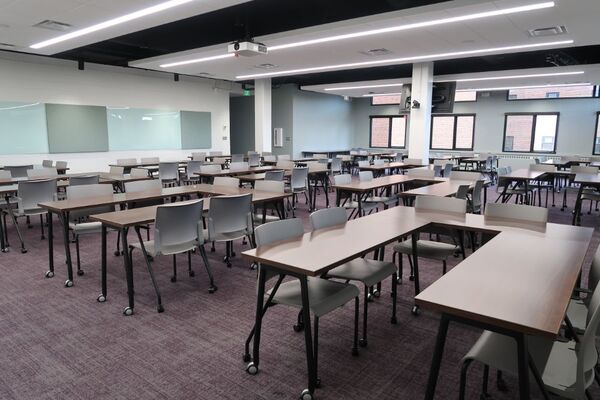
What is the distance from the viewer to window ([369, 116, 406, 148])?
16375 millimetres

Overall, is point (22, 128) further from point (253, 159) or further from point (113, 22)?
point (253, 159)

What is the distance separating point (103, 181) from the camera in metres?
5.89

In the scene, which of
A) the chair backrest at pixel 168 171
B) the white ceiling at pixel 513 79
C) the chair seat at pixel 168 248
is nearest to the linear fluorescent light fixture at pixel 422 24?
the chair backrest at pixel 168 171

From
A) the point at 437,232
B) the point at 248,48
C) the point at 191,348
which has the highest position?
the point at 248,48

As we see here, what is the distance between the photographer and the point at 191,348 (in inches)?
106

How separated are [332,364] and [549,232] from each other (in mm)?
1724

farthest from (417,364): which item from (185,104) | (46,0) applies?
(185,104)

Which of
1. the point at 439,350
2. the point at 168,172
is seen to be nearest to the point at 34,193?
the point at 168,172

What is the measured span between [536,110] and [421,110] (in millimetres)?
5560

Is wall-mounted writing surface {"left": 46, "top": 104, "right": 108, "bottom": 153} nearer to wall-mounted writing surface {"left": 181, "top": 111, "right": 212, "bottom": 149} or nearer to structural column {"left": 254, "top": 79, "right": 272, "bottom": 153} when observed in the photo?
wall-mounted writing surface {"left": 181, "top": 111, "right": 212, "bottom": 149}

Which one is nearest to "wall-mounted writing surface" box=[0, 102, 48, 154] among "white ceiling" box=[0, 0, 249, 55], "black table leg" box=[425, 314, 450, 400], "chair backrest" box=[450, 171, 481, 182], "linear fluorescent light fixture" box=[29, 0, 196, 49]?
"linear fluorescent light fixture" box=[29, 0, 196, 49]

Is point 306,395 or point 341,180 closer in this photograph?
point 306,395

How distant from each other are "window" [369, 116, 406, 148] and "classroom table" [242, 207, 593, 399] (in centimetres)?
1365

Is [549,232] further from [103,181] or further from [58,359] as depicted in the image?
[103,181]
